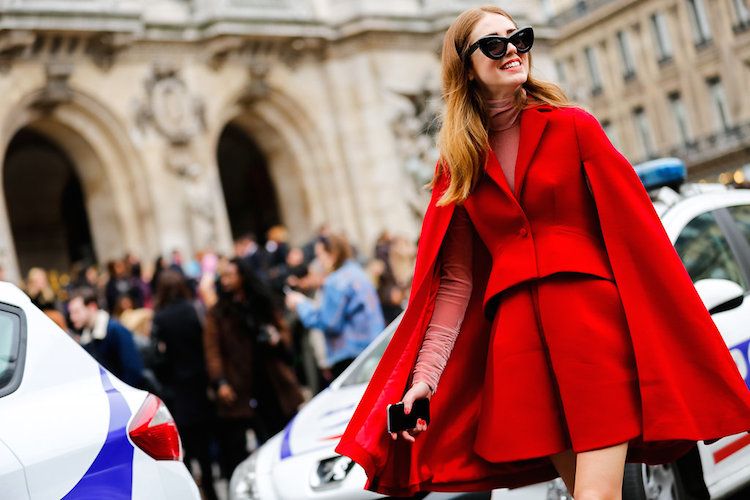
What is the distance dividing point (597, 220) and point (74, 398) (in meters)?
2.00

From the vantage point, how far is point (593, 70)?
1741 inches

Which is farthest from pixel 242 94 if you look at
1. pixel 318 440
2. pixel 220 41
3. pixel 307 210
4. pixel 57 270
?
pixel 318 440

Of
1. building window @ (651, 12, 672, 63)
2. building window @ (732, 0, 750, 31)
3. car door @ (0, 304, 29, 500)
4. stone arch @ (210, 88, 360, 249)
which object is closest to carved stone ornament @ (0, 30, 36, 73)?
stone arch @ (210, 88, 360, 249)

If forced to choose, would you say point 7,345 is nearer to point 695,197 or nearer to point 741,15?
point 695,197

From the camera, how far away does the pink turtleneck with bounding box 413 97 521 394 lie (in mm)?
3131

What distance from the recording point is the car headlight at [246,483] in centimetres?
556

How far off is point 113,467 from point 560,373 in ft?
5.66

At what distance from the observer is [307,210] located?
23234 millimetres

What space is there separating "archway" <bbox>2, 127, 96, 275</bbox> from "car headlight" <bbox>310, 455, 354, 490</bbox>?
21.0 m

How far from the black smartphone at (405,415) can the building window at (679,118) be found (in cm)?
3997

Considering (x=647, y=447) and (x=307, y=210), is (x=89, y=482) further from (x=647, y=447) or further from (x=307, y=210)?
(x=307, y=210)

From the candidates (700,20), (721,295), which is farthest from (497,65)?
(700,20)

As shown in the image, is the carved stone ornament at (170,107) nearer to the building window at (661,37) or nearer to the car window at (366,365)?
the car window at (366,365)

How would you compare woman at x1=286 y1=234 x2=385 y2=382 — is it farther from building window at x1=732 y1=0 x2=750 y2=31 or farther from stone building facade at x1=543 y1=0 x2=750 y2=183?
building window at x1=732 y1=0 x2=750 y2=31
